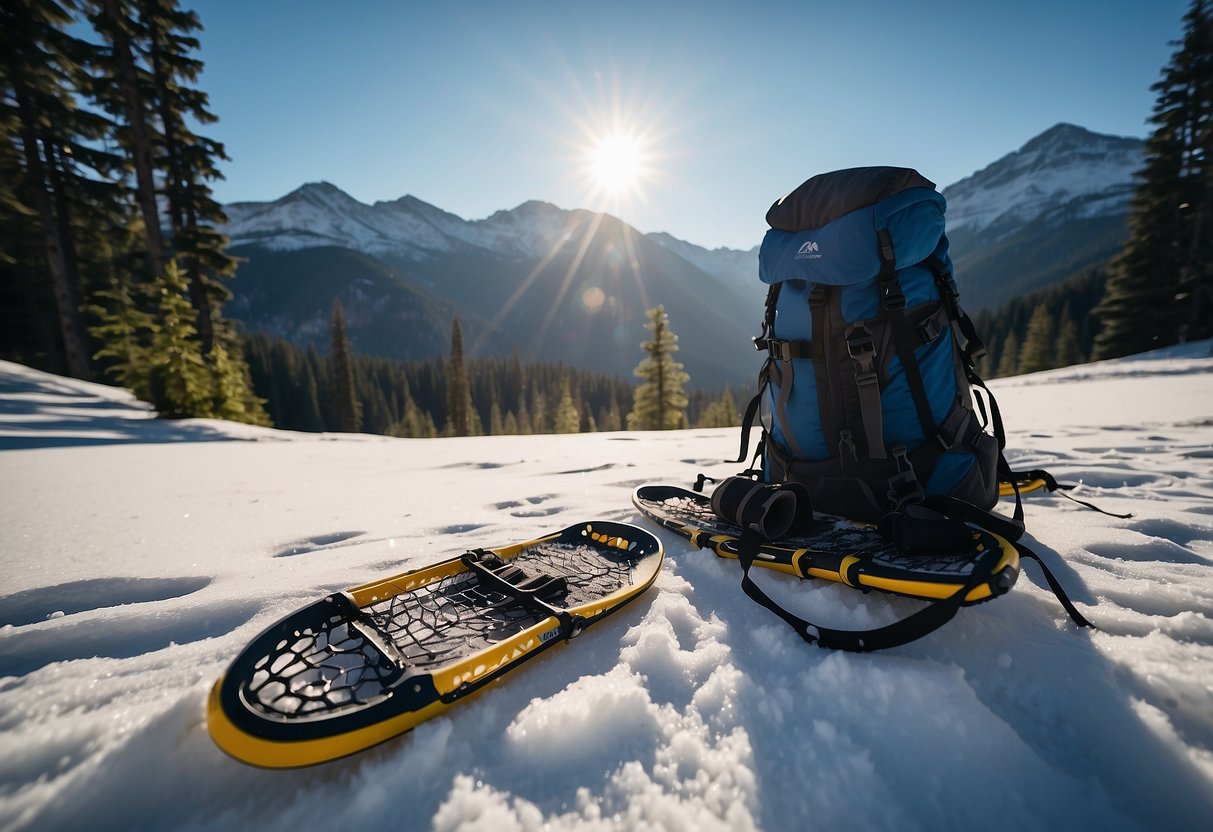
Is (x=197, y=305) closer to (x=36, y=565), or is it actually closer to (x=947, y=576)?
(x=36, y=565)

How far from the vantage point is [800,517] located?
2303mm

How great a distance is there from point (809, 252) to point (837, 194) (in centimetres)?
32

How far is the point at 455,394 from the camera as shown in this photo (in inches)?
1467

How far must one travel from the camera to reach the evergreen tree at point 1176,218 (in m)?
18.5

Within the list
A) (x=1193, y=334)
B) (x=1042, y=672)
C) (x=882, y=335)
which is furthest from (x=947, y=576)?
(x=1193, y=334)

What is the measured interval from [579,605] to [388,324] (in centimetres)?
18154

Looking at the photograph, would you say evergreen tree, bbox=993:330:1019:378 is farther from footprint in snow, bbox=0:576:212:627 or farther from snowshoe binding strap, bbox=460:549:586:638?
footprint in snow, bbox=0:576:212:627

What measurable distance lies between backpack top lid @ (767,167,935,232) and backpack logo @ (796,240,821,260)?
0.13 meters

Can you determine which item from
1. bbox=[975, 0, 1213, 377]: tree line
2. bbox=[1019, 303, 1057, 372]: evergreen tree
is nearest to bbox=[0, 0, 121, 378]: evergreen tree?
bbox=[975, 0, 1213, 377]: tree line

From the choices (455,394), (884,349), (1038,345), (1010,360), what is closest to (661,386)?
(455,394)

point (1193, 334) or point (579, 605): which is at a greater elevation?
point (1193, 334)

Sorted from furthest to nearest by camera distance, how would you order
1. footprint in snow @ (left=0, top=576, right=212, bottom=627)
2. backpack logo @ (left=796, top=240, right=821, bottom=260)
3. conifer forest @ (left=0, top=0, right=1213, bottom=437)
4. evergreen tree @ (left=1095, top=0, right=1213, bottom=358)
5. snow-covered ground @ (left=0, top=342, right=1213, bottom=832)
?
evergreen tree @ (left=1095, top=0, right=1213, bottom=358) < conifer forest @ (left=0, top=0, right=1213, bottom=437) < backpack logo @ (left=796, top=240, right=821, bottom=260) < footprint in snow @ (left=0, top=576, right=212, bottom=627) < snow-covered ground @ (left=0, top=342, right=1213, bottom=832)

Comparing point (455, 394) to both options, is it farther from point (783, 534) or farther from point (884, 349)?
point (884, 349)

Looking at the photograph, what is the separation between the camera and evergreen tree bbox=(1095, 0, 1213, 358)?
18500 millimetres
